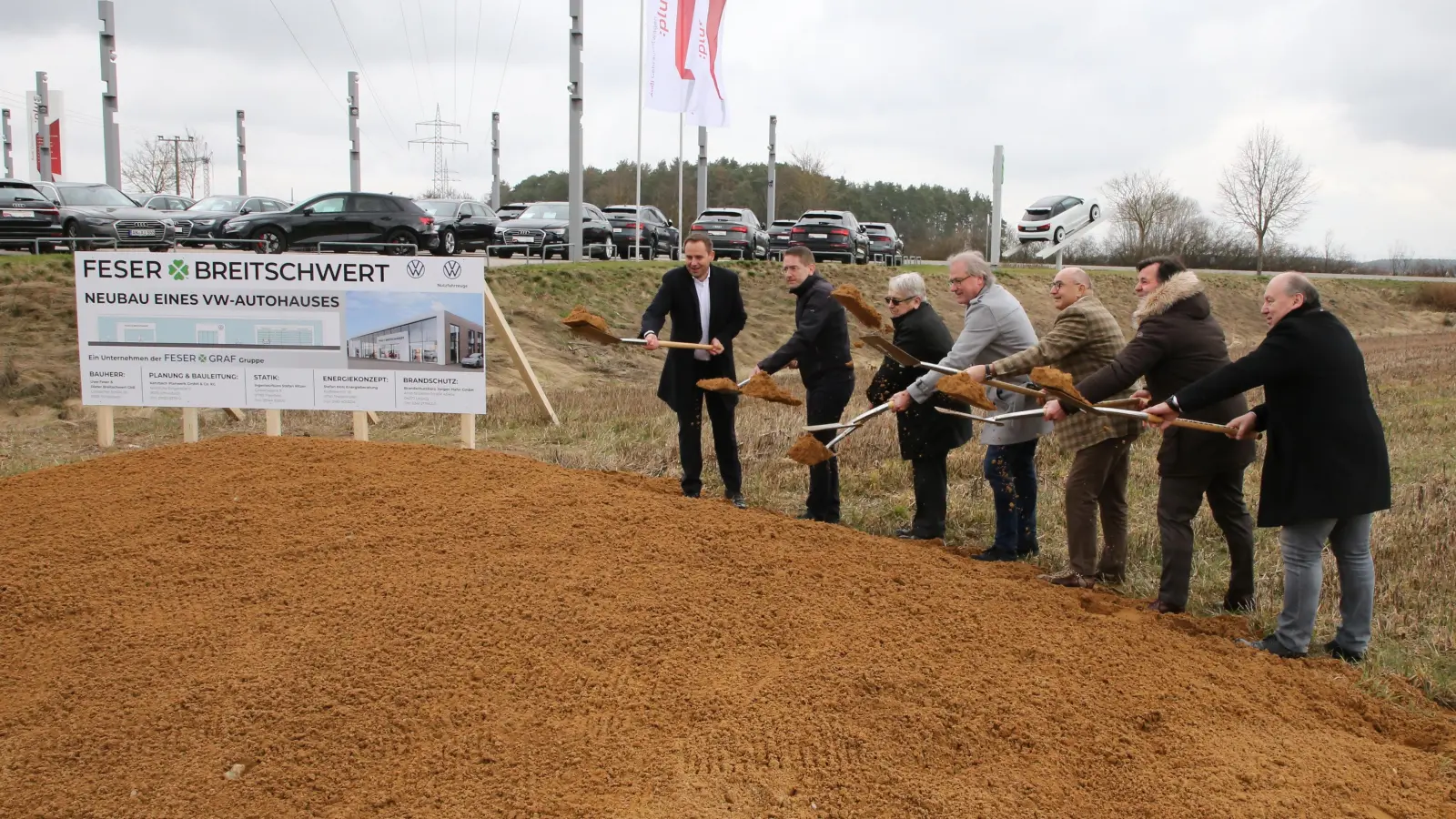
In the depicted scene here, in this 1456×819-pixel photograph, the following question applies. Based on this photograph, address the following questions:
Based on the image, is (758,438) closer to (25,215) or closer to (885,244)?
(25,215)

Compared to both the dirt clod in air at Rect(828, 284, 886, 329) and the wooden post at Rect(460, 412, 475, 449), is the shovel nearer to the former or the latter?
the dirt clod in air at Rect(828, 284, 886, 329)

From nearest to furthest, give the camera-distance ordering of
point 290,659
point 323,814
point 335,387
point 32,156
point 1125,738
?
point 323,814, point 1125,738, point 290,659, point 335,387, point 32,156

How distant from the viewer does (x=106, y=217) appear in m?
20.5

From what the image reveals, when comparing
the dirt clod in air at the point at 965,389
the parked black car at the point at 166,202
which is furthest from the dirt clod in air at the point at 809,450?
the parked black car at the point at 166,202

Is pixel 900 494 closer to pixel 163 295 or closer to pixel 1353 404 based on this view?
pixel 1353 404

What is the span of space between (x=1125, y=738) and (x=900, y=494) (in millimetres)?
4409

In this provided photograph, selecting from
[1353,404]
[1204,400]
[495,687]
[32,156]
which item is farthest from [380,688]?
[32,156]

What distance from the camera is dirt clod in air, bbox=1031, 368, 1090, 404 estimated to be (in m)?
5.16

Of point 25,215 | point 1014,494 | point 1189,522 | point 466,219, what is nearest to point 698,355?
point 1014,494

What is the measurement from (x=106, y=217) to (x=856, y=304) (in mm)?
18941

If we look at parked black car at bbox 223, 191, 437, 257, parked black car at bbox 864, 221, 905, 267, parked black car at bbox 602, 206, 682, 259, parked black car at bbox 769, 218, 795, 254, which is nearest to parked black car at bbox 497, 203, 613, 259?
parked black car at bbox 602, 206, 682, 259

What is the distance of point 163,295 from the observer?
8992 millimetres

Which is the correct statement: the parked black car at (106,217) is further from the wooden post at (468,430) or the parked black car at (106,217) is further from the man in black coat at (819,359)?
the man in black coat at (819,359)

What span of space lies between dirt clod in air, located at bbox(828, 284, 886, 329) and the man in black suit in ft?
3.08
